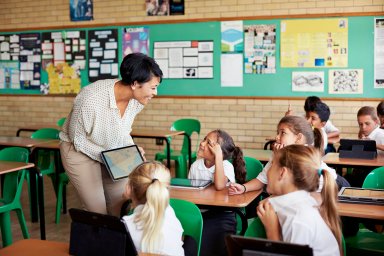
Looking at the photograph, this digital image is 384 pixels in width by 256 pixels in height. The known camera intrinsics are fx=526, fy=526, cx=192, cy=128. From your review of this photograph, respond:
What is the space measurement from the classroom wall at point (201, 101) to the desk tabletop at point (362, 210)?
13.5ft

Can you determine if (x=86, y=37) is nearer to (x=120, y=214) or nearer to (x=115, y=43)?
(x=115, y=43)

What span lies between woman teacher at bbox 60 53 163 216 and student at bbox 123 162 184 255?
32.8 inches

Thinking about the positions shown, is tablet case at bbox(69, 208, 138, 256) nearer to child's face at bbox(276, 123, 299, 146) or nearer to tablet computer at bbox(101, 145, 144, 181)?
tablet computer at bbox(101, 145, 144, 181)

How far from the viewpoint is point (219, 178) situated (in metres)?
3.34

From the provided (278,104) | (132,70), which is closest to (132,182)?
(132,70)

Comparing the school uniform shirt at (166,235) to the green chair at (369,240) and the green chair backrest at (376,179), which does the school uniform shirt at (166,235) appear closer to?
the green chair at (369,240)

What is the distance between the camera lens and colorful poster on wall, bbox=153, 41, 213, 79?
7453mm

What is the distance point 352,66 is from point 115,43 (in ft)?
11.4

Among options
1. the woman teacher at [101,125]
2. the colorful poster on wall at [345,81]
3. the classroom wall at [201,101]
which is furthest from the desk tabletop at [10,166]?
the colorful poster on wall at [345,81]

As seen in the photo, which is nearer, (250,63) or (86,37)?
(250,63)

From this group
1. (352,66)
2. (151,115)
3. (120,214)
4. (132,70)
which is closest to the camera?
(132,70)

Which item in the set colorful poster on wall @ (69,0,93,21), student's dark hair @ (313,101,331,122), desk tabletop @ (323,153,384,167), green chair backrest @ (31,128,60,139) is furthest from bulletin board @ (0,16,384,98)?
desk tabletop @ (323,153,384,167)

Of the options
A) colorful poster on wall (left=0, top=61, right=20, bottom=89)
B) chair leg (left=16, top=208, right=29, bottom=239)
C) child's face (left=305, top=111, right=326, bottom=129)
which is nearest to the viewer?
chair leg (left=16, top=208, right=29, bottom=239)

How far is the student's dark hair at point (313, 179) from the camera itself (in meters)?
2.25
